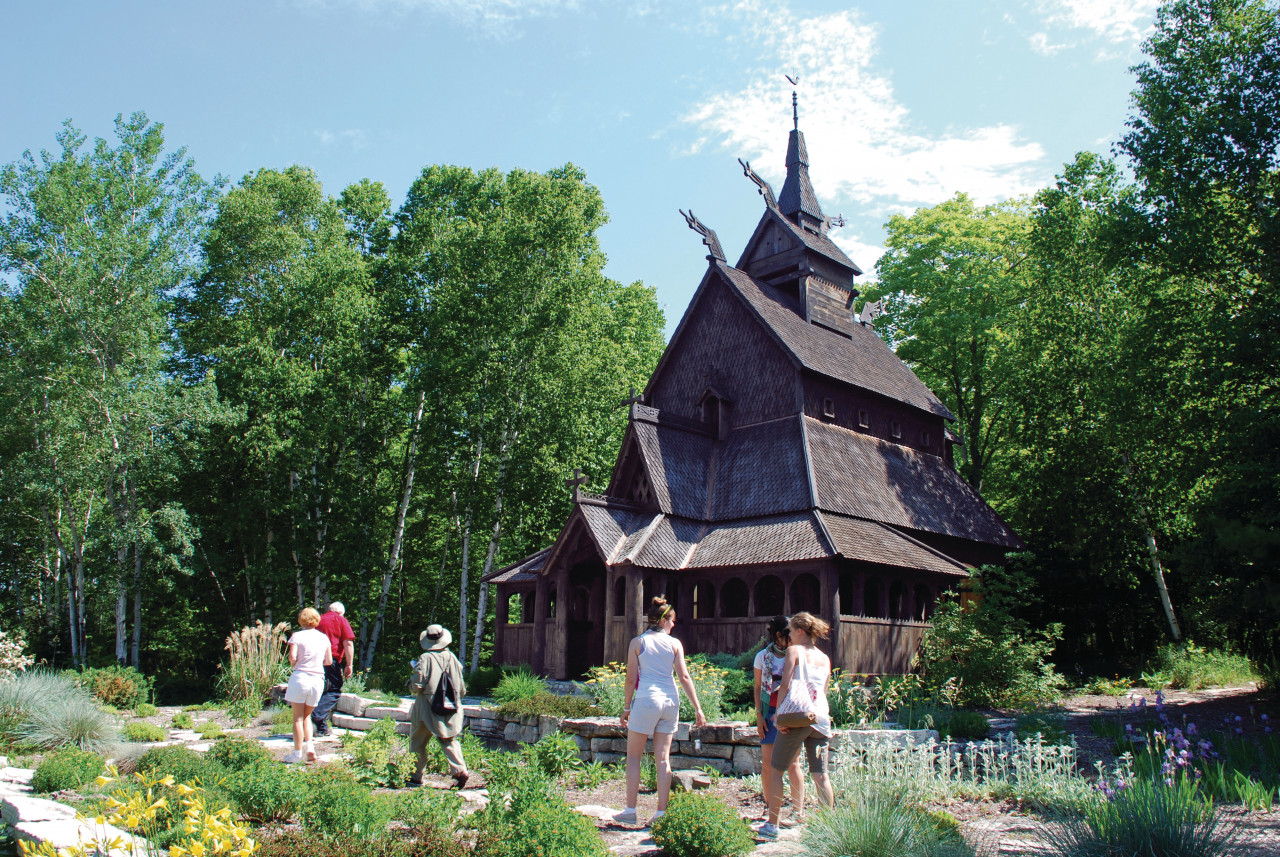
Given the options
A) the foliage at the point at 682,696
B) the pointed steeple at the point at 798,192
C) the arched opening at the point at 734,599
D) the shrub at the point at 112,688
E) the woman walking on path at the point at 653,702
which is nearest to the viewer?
the woman walking on path at the point at 653,702

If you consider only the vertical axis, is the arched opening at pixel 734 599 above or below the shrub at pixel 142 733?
above

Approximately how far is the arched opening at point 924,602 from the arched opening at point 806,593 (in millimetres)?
2353

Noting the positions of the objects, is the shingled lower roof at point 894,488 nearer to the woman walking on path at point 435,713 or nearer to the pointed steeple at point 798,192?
the pointed steeple at point 798,192

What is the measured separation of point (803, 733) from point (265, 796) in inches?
181

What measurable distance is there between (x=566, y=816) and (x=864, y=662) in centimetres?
1365

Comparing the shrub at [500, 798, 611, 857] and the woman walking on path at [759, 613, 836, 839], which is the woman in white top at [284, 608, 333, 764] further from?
the woman walking on path at [759, 613, 836, 839]

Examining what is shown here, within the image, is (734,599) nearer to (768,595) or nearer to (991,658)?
(768,595)

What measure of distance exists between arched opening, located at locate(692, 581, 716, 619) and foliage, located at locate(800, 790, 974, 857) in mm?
14030

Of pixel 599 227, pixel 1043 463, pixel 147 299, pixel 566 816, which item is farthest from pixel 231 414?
pixel 1043 463

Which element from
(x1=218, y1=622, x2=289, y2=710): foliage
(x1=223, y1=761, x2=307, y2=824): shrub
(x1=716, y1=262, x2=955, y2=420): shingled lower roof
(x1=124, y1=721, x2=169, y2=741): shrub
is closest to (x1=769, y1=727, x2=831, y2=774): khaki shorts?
(x1=223, y1=761, x2=307, y2=824): shrub

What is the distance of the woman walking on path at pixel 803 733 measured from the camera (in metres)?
7.47

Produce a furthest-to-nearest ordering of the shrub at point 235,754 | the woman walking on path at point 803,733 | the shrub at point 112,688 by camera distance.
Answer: the shrub at point 112,688 < the shrub at point 235,754 < the woman walking on path at point 803,733

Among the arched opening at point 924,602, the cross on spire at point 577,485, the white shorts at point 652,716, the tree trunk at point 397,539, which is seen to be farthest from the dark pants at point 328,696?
the tree trunk at point 397,539

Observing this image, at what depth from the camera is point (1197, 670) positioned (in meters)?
19.3
